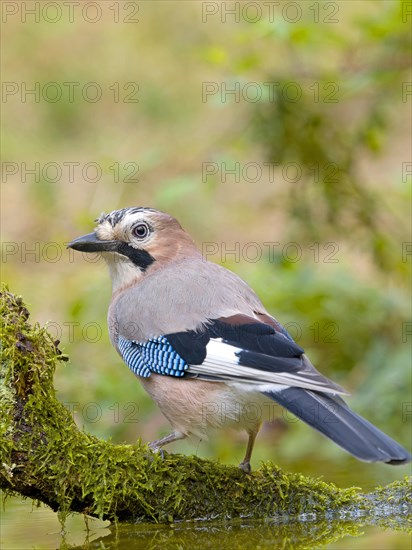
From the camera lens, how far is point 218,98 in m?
8.06

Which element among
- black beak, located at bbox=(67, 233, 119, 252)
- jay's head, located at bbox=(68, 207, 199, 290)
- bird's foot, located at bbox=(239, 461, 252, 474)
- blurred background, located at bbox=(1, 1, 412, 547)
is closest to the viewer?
bird's foot, located at bbox=(239, 461, 252, 474)

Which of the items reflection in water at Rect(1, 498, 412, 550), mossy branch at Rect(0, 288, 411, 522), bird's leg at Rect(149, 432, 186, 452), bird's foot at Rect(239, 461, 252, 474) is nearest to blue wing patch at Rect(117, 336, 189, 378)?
bird's leg at Rect(149, 432, 186, 452)

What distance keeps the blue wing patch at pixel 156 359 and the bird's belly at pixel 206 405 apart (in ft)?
0.16

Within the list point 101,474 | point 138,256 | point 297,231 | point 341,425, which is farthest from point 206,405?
point 297,231

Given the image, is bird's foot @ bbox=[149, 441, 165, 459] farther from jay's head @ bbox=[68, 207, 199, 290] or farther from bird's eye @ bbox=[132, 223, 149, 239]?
bird's eye @ bbox=[132, 223, 149, 239]

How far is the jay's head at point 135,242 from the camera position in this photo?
231 inches

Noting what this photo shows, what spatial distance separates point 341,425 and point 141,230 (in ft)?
7.15

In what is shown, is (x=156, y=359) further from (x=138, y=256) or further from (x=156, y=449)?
(x=138, y=256)

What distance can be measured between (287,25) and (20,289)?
407 centimetres

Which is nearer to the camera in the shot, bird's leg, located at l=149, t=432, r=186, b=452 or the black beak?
bird's leg, located at l=149, t=432, r=186, b=452

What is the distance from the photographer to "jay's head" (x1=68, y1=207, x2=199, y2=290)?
19.2ft

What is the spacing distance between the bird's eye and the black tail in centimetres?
170

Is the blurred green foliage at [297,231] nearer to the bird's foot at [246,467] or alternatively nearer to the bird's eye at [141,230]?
the bird's eye at [141,230]

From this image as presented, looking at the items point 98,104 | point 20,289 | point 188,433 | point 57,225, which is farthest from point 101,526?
point 98,104
